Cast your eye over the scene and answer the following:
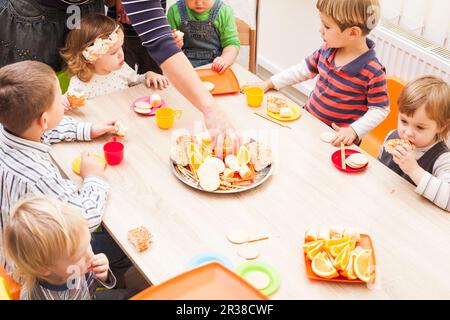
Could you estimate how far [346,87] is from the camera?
2.19m

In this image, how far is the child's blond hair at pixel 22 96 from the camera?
160 cm

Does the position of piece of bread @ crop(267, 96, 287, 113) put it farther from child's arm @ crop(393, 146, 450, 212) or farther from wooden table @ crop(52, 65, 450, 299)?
child's arm @ crop(393, 146, 450, 212)

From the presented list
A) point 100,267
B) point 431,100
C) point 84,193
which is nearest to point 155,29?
point 84,193

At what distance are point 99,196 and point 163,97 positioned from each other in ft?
2.31

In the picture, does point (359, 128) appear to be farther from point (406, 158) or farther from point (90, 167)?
point (90, 167)

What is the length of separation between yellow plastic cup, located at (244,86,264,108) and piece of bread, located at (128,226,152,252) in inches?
32.1

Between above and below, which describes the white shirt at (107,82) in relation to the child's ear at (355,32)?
below

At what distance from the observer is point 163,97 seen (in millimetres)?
2215

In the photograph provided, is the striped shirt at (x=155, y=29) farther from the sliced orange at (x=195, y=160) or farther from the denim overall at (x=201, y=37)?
the denim overall at (x=201, y=37)

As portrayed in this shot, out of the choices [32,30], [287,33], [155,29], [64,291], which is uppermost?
[155,29]

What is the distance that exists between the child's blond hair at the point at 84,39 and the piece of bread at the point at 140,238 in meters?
1.03

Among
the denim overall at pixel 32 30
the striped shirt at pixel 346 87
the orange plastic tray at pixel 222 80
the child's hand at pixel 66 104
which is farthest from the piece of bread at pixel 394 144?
the denim overall at pixel 32 30

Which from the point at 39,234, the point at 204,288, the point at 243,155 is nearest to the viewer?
the point at 204,288

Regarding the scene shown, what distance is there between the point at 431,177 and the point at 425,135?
19 cm
